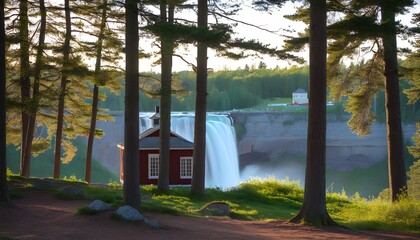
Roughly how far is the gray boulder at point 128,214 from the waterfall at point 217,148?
1268 inches

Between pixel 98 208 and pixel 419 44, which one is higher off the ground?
pixel 419 44

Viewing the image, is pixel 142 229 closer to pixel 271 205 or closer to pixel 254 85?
pixel 271 205

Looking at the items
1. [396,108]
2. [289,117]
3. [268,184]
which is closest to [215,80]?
[289,117]

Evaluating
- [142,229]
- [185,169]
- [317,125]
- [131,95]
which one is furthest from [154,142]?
[142,229]

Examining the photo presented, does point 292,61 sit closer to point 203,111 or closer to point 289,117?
point 203,111

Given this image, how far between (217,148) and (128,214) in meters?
36.1

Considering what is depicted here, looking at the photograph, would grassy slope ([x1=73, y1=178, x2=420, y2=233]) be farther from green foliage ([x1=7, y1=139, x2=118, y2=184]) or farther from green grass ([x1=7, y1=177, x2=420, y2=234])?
green foliage ([x1=7, y1=139, x2=118, y2=184])

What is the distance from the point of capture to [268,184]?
75.0 ft

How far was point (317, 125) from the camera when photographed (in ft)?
38.6

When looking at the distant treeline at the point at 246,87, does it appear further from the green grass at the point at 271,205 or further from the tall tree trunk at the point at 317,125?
the tall tree trunk at the point at 317,125

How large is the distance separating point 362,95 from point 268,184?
642 centimetres

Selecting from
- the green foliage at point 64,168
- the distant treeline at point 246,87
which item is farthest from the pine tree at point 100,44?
the distant treeline at point 246,87

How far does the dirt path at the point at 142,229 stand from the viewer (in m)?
8.71

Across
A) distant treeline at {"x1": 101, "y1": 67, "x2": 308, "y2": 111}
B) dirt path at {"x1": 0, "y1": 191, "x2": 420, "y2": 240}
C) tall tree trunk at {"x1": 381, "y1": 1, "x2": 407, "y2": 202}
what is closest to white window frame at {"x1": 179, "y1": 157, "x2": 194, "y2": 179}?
tall tree trunk at {"x1": 381, "y1": 1, "x2": 407, "y2": 202}
